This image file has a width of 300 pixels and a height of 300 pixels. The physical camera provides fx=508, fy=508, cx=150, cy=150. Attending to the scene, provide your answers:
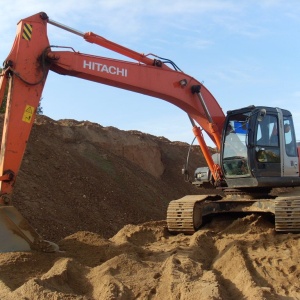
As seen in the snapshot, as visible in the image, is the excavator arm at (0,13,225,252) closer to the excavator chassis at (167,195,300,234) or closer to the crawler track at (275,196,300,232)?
the excavator chassis at (167,195,300,234)

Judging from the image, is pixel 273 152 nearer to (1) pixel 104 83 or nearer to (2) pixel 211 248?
(2) pixel 211 248

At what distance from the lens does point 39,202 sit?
13211mm

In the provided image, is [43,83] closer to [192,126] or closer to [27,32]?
[27,32]

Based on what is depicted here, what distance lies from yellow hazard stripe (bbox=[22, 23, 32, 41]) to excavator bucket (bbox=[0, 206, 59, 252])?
270 cm

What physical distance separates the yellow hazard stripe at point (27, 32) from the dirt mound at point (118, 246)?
3.40 meters

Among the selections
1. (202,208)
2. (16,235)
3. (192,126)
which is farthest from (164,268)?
(192,126)

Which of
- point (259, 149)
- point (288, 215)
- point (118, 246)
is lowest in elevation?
point (118, 246)

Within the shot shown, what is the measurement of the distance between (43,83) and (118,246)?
2878mm

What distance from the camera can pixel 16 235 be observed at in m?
7.47

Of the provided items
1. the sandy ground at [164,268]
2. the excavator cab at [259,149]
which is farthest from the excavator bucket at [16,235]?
the excavator cab at [259,149]

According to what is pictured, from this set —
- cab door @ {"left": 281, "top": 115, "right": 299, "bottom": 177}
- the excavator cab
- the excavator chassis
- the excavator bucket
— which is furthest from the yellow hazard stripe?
cab door @ {"left": 281, "top": 115, "right": 299, "bottom": 177}

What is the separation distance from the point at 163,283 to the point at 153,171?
54.8ft

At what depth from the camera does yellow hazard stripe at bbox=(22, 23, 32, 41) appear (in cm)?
809

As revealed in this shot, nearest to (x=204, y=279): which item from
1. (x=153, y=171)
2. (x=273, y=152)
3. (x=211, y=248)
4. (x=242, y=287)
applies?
(x=242, y=287)
